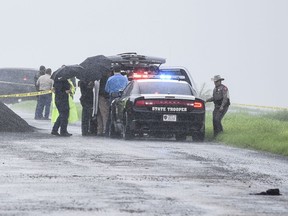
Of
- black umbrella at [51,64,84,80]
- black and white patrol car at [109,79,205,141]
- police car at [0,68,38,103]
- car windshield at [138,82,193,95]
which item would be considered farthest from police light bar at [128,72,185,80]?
police car at [0,68,38,103]

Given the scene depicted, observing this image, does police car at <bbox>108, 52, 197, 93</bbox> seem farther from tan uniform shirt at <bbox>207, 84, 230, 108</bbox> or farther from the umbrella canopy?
tan uniform shirt at <bbox>207, 84, 230, 108</bbox>

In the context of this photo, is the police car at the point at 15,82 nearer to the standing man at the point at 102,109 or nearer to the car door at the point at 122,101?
the standing man at the point at 102,109

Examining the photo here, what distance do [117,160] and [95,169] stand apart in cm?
220

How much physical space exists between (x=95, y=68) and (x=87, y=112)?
44.9 inches

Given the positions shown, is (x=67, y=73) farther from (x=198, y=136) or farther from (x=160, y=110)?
(x=198, y=136)

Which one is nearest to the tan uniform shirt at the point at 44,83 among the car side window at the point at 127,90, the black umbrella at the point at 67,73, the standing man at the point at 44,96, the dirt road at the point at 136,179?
the standing man at the point at 44,96

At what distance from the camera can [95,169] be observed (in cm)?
1803

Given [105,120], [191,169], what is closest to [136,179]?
[191,169]

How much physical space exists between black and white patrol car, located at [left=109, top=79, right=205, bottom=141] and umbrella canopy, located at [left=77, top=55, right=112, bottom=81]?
251 cm

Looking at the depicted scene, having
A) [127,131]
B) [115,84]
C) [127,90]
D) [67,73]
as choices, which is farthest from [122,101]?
[115,84]

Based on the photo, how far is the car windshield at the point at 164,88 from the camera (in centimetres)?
2827

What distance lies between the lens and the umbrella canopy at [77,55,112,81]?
3075 cm

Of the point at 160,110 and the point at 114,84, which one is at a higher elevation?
the point at 114,84

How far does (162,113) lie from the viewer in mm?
27484
